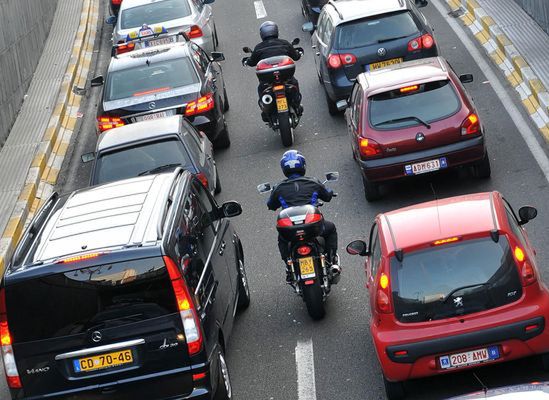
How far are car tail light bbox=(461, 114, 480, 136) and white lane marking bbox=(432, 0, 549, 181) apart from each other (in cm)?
113

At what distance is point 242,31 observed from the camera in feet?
97.8

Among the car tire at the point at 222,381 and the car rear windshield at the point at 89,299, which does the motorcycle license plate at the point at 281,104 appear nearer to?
the car tire at the point at 222,381

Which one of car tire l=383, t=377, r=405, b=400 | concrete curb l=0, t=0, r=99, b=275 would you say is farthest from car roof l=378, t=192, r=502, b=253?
concrete curb l=0, t=0, r=99, b=275

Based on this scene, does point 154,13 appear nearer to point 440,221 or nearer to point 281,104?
point 281,104

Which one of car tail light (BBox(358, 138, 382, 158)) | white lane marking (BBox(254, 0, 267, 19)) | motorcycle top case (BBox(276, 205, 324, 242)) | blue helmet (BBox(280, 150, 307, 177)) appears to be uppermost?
blue helmet (BBox(280, 150, 307, 177))

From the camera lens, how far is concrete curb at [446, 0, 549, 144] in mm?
18234

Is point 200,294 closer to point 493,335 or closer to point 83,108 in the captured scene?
point 493,335

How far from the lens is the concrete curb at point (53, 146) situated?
17.5 m

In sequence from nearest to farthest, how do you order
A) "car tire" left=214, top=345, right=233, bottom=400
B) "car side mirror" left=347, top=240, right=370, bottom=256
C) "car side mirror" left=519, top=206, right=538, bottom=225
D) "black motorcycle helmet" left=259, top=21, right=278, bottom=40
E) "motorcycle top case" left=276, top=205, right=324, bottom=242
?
"car tire" left=214, top=345, right=233, bottom=400, "car side mirror" left=519, top=206, right=538, bottom=225, "car side mirror" left=347, top=240, right=370, bottom=256, "motorcycle top case" left=276, top=205, right=324, bottom=242, "black motorcycle helmet" left=259, top=21, right=278, bottom=40

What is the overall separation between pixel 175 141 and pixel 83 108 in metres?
9.72

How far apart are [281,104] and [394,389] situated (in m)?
9.78

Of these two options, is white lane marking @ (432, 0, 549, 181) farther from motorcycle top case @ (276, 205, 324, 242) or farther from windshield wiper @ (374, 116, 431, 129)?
motorcycle top case @ (276, 205, 324, 242)

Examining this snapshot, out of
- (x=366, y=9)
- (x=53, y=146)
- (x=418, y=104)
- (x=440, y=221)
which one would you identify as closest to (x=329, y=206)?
(x=418, y=104)

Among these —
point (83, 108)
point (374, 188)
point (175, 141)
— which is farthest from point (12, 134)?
point (374, 188)
